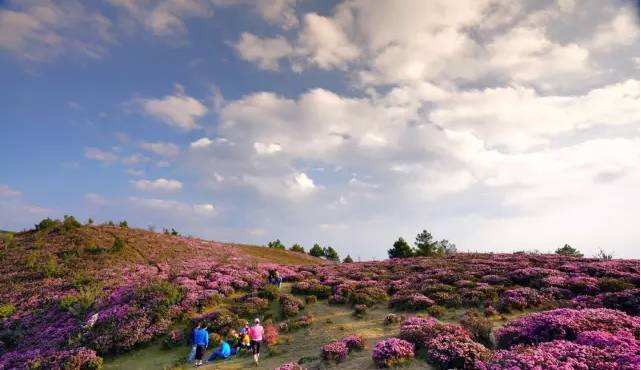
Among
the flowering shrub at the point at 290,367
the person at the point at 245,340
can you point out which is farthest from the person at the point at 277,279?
the flowering shrub at the point at 290,367

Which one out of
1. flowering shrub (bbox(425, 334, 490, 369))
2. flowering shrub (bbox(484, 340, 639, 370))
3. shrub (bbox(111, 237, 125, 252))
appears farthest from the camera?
shrub (bbox(111, 237, 125, 252))

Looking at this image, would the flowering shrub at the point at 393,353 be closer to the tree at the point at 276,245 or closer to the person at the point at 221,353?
the person at the point at 221,353

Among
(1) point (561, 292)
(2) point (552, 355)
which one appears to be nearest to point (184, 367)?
(2) point (552, 355)

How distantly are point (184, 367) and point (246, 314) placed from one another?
21.3 ft

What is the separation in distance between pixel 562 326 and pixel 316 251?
6790 cm

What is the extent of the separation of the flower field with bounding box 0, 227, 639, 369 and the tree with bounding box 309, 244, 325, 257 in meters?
41.5

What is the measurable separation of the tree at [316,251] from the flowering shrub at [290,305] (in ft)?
177

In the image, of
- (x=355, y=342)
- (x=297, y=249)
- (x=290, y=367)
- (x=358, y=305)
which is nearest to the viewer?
(x=290, y=367)

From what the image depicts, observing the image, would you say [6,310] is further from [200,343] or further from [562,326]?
[562,326]

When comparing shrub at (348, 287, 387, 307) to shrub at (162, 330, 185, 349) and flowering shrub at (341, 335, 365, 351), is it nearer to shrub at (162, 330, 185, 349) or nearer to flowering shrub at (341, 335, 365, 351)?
flowering shrub at (341, 335, 365, 351)

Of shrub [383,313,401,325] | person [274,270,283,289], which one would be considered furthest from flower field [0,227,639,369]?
person [274,270,283,289]

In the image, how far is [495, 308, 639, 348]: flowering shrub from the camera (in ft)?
53.8

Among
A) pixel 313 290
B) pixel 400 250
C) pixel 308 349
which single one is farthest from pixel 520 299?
pixel 400 250

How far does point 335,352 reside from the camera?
60.1ft
